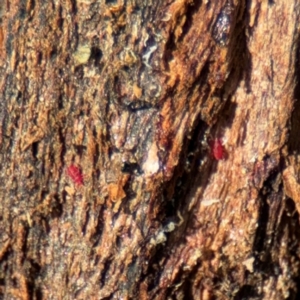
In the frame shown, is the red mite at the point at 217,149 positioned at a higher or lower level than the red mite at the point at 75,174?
higher

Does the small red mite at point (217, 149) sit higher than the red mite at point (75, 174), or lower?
higher

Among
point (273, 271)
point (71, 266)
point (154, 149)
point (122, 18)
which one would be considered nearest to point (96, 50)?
point (122, 18)

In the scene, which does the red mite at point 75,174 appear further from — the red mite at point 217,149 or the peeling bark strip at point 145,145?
the red mite at point 217,149

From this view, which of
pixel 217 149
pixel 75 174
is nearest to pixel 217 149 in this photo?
pixel 217 149

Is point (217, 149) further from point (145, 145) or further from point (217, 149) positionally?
point (145, 145)

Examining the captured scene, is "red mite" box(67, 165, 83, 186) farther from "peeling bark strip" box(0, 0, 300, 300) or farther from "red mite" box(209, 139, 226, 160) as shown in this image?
"red mite" box(209, 139, 226, 160)

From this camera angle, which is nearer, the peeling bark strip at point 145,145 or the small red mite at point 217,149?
the peeling bark strip at point 145,145

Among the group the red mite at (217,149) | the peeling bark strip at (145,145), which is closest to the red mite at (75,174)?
the peeling bark strip at (145,145)

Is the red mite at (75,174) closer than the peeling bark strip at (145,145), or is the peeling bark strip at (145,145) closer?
the peeling bark strip at (145,145)
